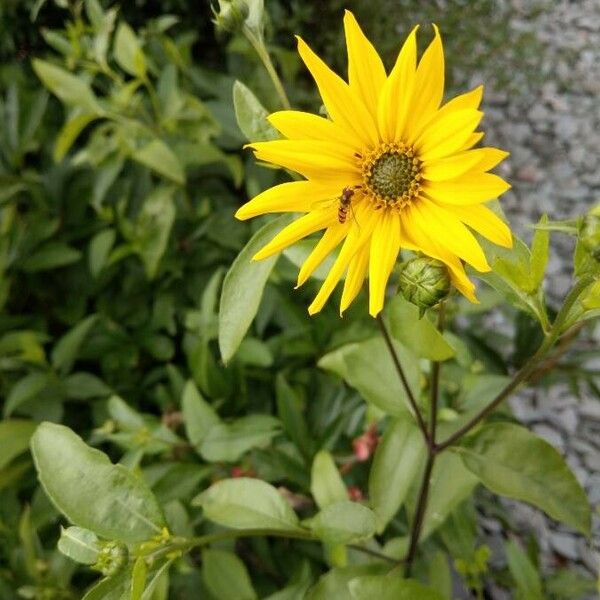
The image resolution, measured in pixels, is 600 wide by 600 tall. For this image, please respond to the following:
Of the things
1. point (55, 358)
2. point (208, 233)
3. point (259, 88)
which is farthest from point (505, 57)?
point (55, 358)

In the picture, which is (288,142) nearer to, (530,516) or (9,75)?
(530,516)

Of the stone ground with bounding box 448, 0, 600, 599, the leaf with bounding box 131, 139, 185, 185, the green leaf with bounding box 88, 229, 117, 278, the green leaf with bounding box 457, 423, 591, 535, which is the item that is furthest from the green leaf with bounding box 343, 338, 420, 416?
the stone ground with bounding box 448, 0, 600, 599

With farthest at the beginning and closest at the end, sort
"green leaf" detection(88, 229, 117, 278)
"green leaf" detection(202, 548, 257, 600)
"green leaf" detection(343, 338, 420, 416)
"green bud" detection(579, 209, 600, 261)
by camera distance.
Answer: "green leaf" detection(88, 229, 117, 278) < "green leaf" detection(202, 548, 257, 600) < "green leaf" detection(343, 338, 420, 416) < "green bud" detection(579, 209, 600, 261)

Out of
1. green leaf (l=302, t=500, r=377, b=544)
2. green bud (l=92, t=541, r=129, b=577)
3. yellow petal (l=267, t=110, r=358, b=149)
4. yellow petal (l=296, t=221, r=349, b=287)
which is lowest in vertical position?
green leaf (l=302, t=500, r=377, b=544)

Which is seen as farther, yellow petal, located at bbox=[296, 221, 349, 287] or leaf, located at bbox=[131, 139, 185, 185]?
leaf, located at bbox=[131, 139, 185, 185]

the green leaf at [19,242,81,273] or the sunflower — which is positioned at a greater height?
the sunflower

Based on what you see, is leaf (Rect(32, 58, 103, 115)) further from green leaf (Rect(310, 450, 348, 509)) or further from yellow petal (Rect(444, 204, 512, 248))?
yellow petal (Rect(444, 204, 512, 248))

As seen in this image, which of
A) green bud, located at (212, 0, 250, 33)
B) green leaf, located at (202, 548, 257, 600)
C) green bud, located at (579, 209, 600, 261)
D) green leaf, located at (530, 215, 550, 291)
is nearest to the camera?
green bud, located at (579, 209, 600, 261)
